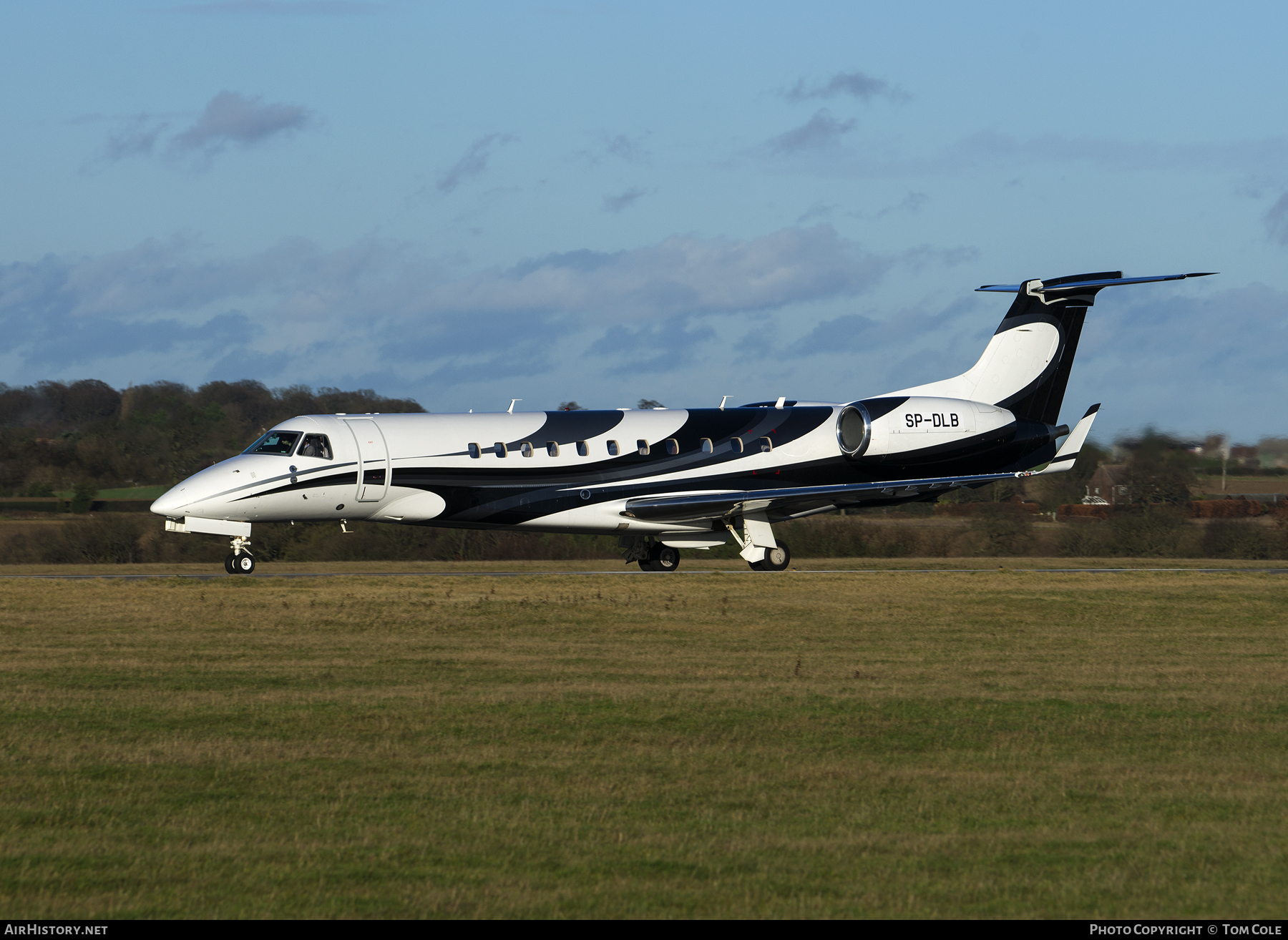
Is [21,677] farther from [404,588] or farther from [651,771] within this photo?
[404,588]

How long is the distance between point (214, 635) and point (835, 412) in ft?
59.1

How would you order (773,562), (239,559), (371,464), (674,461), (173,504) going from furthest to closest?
(773,562), (674,461), (239,559), (371,464), (173,504)

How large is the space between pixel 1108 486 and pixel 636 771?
37814 millimetres

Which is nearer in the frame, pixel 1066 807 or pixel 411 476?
pixel 1066 807

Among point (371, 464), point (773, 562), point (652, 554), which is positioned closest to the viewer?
point (371, 464)

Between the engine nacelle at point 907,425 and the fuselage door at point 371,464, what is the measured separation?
10944 millimetres

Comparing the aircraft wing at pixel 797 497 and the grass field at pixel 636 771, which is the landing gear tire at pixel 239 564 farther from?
the aircraft wing at pixel 797 497

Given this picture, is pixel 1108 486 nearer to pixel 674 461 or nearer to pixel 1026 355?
pixel 1026 355

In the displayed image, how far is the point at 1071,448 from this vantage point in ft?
113

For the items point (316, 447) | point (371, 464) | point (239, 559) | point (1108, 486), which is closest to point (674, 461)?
point (371, 464)

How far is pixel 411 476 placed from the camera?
29297mm

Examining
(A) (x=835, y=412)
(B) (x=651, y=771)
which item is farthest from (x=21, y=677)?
(A) (x=835, y=412)

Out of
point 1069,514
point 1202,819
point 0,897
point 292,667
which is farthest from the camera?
point 1069,514

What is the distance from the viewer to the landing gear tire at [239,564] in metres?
29.5
